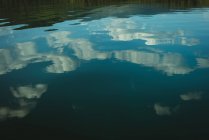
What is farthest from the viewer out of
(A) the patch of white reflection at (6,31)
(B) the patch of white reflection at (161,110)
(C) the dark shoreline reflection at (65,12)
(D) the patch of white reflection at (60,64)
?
(C) the dark shoreline reflection at (65,12)

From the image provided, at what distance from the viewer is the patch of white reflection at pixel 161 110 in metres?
13.7

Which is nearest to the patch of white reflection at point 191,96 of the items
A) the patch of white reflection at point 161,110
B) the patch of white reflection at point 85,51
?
the patch of white reflection at point 161,110

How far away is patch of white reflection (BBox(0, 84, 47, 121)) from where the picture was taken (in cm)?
1427

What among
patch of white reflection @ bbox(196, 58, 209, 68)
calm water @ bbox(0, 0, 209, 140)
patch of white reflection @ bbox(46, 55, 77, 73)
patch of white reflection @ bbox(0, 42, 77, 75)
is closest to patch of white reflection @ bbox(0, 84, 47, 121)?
calm water @ bbox(0, 0, 209, 140)

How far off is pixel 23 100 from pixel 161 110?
21.9ft

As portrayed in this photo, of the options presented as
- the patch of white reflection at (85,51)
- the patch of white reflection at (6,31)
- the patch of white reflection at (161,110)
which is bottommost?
the patch of white reflection at (161,110)

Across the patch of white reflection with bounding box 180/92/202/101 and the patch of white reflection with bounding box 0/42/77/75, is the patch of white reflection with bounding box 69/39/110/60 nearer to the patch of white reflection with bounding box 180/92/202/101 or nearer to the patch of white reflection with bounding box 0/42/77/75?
the patch of white reflection with bounding box 0/42/77/75

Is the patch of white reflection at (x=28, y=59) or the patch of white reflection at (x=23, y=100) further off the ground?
the patch of white reflection at (x=28, y=59)

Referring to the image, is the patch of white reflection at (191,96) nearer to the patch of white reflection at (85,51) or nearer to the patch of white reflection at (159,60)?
Result: the patch of white reflection at (159,60)

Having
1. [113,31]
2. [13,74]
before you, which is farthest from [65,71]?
[113,31]

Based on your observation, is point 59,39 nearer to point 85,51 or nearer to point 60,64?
point 85,51

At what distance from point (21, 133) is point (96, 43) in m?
17.3

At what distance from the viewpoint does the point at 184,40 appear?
28.8 m

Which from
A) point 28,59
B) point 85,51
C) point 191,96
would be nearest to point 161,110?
point 191,96
